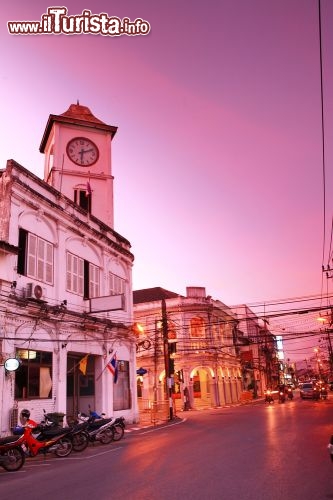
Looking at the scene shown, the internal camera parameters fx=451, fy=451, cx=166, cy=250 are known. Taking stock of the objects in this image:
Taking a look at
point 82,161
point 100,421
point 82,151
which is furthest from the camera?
point 82,151

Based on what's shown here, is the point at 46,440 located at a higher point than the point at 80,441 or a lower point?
higher

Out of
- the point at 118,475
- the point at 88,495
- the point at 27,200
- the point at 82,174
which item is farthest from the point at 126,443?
the point at 82,174

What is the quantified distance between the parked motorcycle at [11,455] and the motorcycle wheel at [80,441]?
124 inches

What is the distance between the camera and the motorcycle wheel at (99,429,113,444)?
1728 cm

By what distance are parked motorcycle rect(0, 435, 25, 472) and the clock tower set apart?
18.3m

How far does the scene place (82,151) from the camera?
30359mm

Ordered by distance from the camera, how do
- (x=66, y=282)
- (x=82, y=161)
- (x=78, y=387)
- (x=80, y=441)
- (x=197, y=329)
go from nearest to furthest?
(x=80, y=441)
(x=66, y=282)
(x=78, y=387)
(x=82, y=161)
(x=197, y=329)

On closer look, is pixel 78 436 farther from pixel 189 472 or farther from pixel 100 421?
pixel 189 472

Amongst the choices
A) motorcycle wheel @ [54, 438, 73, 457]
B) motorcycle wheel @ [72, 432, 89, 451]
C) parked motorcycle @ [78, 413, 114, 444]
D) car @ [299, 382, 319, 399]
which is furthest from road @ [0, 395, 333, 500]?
car @ [299, 382, 319, 399]

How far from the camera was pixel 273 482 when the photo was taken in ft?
27.6

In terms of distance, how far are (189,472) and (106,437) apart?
8.62 m

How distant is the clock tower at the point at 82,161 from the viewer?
29359 mm

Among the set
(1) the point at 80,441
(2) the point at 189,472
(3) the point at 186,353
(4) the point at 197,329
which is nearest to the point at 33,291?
(1) the point at 80,441

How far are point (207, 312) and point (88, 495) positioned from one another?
41.5 m
